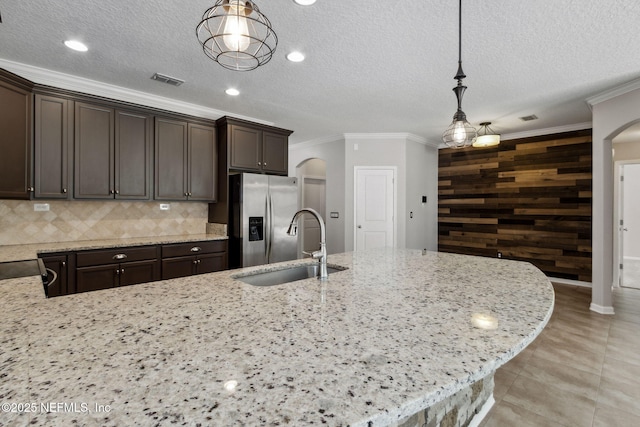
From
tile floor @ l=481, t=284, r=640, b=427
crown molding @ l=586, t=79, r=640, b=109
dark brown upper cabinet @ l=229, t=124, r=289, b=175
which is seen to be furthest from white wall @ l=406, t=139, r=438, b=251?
tile floor @ l=481, t=284, r=640, b=427

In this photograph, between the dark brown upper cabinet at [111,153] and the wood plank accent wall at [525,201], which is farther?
the wood plank accent wall at [525,201]

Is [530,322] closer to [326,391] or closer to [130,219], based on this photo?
[326,391]

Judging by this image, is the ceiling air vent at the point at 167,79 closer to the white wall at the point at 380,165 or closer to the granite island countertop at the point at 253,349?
the granite island countertop at the point at 253,349

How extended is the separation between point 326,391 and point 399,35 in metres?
2.49

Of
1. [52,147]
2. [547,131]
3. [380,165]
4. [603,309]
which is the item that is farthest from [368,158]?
[52,147]

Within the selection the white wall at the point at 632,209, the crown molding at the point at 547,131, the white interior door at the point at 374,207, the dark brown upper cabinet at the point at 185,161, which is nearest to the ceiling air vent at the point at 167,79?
the dark brown upper cabinet at the point at 185,161

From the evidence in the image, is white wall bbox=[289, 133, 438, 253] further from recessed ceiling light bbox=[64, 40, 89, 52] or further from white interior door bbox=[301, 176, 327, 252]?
recessed ceiling light bbox=[64, 40, 89, 52]

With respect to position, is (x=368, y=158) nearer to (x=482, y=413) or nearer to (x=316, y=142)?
(x=316, y=142)

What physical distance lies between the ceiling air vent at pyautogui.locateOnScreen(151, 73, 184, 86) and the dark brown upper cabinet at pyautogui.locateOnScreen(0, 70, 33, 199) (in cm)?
101

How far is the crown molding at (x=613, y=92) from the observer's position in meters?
3.16

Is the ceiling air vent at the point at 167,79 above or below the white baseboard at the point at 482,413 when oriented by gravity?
above

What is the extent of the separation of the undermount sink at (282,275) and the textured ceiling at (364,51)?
1706 millimetres

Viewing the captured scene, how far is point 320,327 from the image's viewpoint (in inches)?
37.1

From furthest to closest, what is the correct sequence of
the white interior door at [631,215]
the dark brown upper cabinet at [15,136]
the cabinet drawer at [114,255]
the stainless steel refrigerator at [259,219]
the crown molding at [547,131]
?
the white interior door at [631,215], the crown molding at [547,131], the stainless steel refrigerator at [259,219], the cabinet drawer at [114,255], the dark brown upper cabinet at [15,136]
